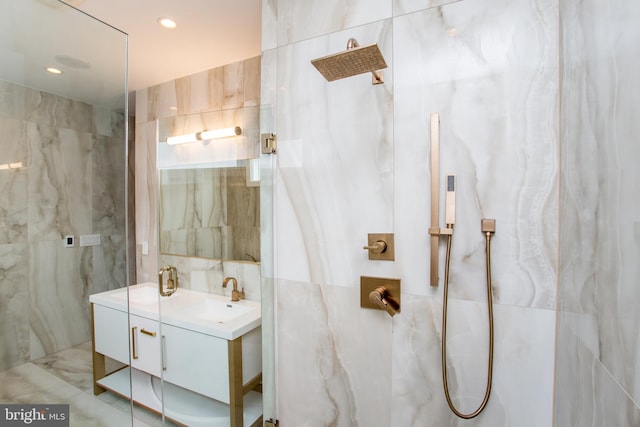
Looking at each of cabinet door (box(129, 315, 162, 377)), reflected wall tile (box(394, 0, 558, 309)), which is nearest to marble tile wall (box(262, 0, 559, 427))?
reflected wall tile (box(394, 0, 558, 309))

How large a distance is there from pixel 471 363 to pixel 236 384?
4.17ft

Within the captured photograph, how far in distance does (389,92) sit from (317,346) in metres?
1.24

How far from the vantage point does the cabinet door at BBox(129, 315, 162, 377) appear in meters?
1.70

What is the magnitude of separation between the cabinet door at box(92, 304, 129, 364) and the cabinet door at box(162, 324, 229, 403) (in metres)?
0.37

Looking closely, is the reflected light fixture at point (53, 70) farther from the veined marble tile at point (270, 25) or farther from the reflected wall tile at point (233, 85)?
the reflected wall tile at point (233, 85)

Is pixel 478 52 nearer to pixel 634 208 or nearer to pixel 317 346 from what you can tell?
pixel 634 208

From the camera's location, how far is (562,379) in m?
0.84

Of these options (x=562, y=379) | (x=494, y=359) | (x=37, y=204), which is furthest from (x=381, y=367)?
(x=37, y=204)

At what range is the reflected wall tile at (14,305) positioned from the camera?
2.96ft

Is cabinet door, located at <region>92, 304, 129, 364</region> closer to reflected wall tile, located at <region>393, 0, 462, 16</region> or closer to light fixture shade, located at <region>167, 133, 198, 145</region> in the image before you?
light fixture shade, located at <region>167, 133, 198, 145</region>

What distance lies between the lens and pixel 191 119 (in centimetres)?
191

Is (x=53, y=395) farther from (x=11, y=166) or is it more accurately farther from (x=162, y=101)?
(x=162, y=101)

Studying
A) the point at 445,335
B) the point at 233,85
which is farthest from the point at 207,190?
the point at 445,335

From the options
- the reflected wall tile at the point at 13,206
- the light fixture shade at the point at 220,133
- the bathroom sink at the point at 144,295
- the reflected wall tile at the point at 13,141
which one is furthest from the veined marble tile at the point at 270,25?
the bathroom sink at the point at 144,295
